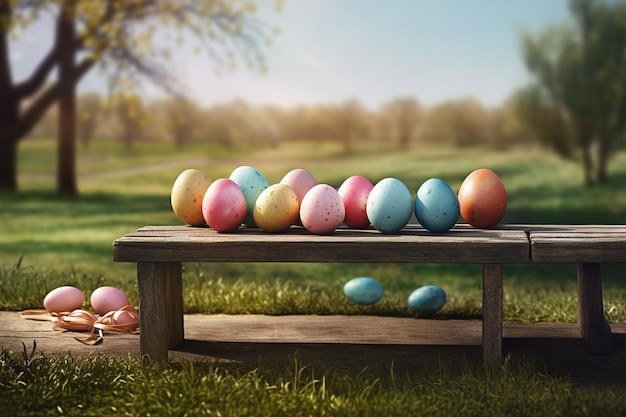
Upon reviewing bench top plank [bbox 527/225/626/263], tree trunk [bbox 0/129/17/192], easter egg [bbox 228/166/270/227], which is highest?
tree trunk [bbox 0/129/17/192]

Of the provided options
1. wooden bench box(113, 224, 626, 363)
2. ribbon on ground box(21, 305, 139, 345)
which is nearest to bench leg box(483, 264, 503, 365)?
wooden bench box(113, 224, 626, 363)

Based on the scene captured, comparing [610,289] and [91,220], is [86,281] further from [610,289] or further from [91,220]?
[91,220]

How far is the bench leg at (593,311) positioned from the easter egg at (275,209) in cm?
170

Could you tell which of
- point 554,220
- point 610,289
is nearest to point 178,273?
point 610,289

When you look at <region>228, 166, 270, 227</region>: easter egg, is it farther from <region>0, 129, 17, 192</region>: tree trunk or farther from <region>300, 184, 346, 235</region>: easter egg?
<region>0, 129, 17, 192</region>: tree trunk

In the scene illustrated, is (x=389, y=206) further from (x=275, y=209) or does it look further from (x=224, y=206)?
(x=224, y=206)

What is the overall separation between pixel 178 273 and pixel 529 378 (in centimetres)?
196

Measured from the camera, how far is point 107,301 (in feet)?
17.1

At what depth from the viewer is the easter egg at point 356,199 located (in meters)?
4.29

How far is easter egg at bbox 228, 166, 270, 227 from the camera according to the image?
4.35 meters

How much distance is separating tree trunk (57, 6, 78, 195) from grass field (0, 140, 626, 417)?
43cm

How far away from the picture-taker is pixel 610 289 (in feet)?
22.8

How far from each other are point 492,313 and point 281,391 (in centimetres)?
106

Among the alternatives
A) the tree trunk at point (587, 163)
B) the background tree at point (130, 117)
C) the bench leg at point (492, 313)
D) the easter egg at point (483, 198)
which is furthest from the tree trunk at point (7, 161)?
the bench leg at point (492, 313)
